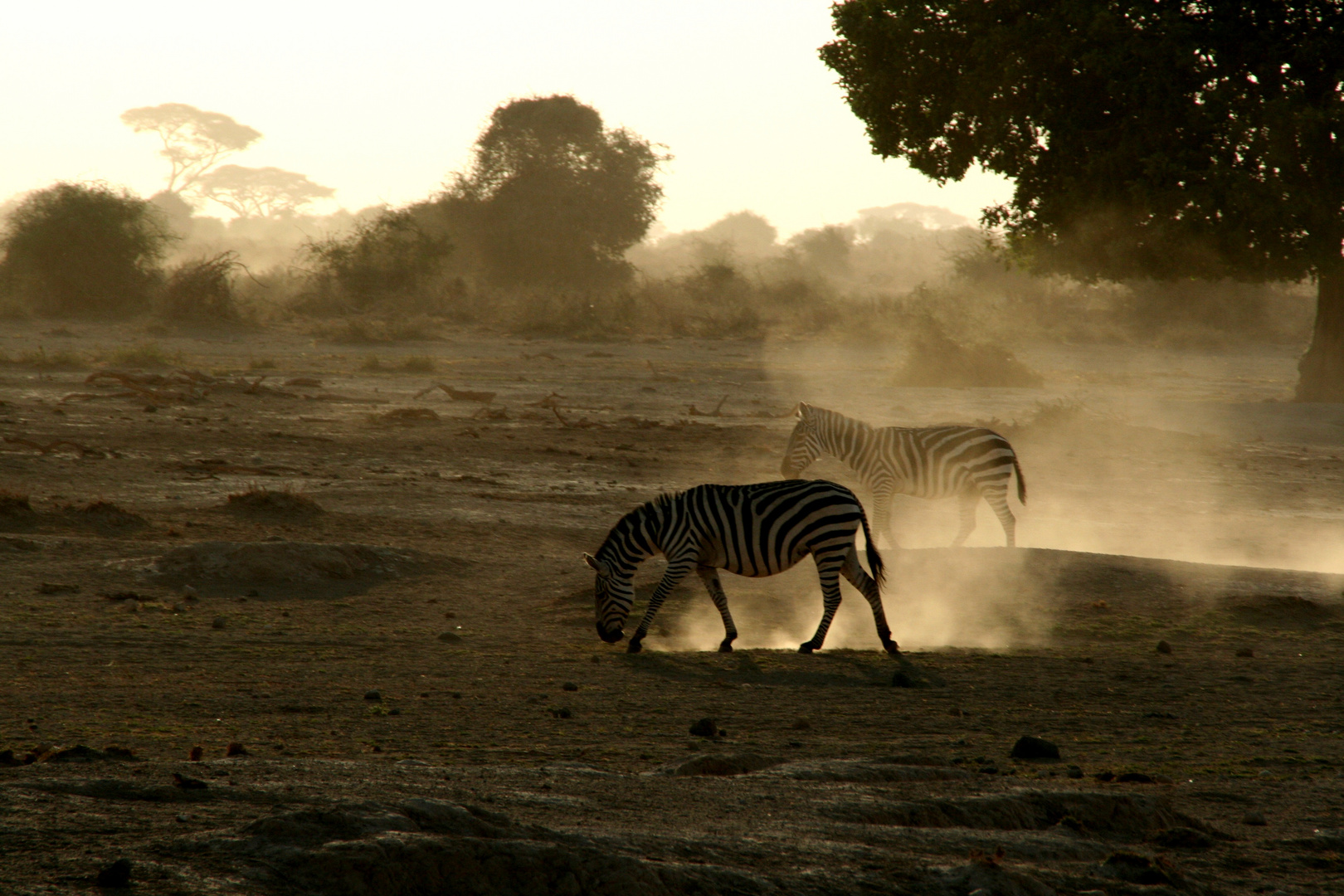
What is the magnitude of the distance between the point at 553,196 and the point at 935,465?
37659 mm

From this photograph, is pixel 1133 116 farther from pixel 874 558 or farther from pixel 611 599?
pixel 611 599

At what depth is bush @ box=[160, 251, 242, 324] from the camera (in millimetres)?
31797

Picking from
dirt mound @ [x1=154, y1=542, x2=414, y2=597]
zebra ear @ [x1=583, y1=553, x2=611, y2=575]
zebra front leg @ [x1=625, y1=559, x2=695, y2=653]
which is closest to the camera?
zebra front leg @ [x1=625, y1=559, x2=695, y2=653]

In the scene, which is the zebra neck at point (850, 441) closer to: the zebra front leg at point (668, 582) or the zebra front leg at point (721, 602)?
the zebra front leg at point (721, 602)

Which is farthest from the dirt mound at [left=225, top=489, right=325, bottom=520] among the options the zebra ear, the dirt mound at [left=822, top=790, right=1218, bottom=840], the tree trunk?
the tree trunk

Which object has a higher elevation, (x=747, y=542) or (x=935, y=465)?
(x=935, y=465)

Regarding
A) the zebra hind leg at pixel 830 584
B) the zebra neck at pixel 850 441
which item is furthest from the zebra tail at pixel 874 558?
the zebra neck at pixel 850 441

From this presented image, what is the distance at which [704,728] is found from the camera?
5629 millimetres

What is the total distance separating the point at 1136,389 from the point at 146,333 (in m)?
23.3

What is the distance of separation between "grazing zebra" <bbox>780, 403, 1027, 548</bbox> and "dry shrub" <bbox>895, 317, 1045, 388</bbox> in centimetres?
1440

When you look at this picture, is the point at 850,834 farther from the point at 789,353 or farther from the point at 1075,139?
the point at 789,353

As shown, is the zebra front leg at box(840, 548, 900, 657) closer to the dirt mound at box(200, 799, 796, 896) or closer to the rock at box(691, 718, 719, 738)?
the rock at box(691, 718, 719, 738)

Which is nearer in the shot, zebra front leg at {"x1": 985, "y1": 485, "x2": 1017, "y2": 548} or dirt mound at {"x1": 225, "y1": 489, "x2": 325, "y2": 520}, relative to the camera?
dirt mound at {"x1": 225, "y1": 489, "x2": 325, "y2": 520}

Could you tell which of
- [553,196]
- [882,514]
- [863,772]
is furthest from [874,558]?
[553,196]
